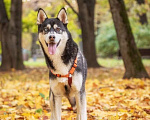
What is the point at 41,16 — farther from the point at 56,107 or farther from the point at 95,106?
the point at 95,106

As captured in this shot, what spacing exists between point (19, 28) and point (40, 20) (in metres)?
10.9

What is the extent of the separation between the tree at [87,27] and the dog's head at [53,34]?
1128cm

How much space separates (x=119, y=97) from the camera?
5855 mm

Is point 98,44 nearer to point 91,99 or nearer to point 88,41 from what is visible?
point 88,41

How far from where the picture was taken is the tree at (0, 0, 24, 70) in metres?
13.8

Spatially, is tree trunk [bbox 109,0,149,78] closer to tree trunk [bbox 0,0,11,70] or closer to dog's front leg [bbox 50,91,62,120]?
dog's front leg [bbox 50,91,62,120]

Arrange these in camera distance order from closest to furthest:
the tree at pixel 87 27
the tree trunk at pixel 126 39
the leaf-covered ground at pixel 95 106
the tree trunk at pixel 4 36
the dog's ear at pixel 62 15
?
the dog's ear at pixel 62 15, the leaf-covered ground at pixel 95 106, the tree trunk at pixel 126 39, the tree trunk at pixel 4 36, the tree at pixel 87 27

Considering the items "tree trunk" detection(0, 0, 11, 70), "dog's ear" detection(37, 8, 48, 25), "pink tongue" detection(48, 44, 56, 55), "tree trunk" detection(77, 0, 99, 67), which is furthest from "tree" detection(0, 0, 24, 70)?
"pink tongue" detection(48, 44, 56, 55)

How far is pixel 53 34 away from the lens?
3.35 metres

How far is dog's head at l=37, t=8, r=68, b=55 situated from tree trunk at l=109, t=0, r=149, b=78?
17.2 ft

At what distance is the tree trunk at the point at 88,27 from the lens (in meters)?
14.8

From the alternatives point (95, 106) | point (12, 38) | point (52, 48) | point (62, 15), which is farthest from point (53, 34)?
point (12, 38)

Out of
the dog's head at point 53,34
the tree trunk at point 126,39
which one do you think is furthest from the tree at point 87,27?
the dog's head at point 53,34

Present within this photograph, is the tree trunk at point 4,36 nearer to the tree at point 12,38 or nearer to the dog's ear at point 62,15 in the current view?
the tree at point 12,38
